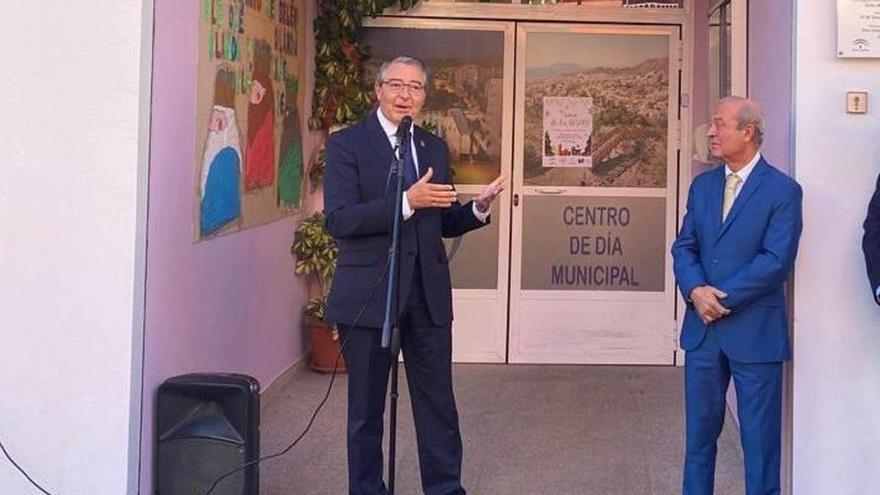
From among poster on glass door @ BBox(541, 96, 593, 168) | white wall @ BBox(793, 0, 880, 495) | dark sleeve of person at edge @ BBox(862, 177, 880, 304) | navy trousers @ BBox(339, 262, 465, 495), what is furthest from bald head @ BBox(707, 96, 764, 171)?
poster on glass door @ BBox(541, 96, 593, 168)

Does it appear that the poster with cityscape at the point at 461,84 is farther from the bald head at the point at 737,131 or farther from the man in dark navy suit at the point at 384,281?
the bald head at the point at 737,131

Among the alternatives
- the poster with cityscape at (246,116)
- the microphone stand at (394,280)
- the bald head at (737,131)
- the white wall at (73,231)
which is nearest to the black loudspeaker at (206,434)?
the white wall at (73,231)

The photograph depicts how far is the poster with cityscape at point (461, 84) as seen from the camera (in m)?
6.00

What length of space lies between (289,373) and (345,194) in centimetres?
242

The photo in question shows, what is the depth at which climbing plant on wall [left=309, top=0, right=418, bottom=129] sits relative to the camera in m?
5.82

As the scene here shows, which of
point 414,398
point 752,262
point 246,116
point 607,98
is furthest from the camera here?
point 607,98

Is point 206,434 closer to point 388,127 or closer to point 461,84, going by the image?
point 388,127

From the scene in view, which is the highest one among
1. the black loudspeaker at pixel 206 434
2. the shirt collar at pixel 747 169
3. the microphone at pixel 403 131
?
the microphone at pixel 403 131

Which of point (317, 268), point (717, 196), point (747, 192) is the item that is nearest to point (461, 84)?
point (317, 268)

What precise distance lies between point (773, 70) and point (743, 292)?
1.05m

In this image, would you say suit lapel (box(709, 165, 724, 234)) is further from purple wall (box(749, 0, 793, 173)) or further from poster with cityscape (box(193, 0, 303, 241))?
poster with cityscape (box(193, 0, 303, 241))

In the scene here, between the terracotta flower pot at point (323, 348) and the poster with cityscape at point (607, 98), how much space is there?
4.86ft

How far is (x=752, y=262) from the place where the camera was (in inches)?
120

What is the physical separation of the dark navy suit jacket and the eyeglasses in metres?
0.16
